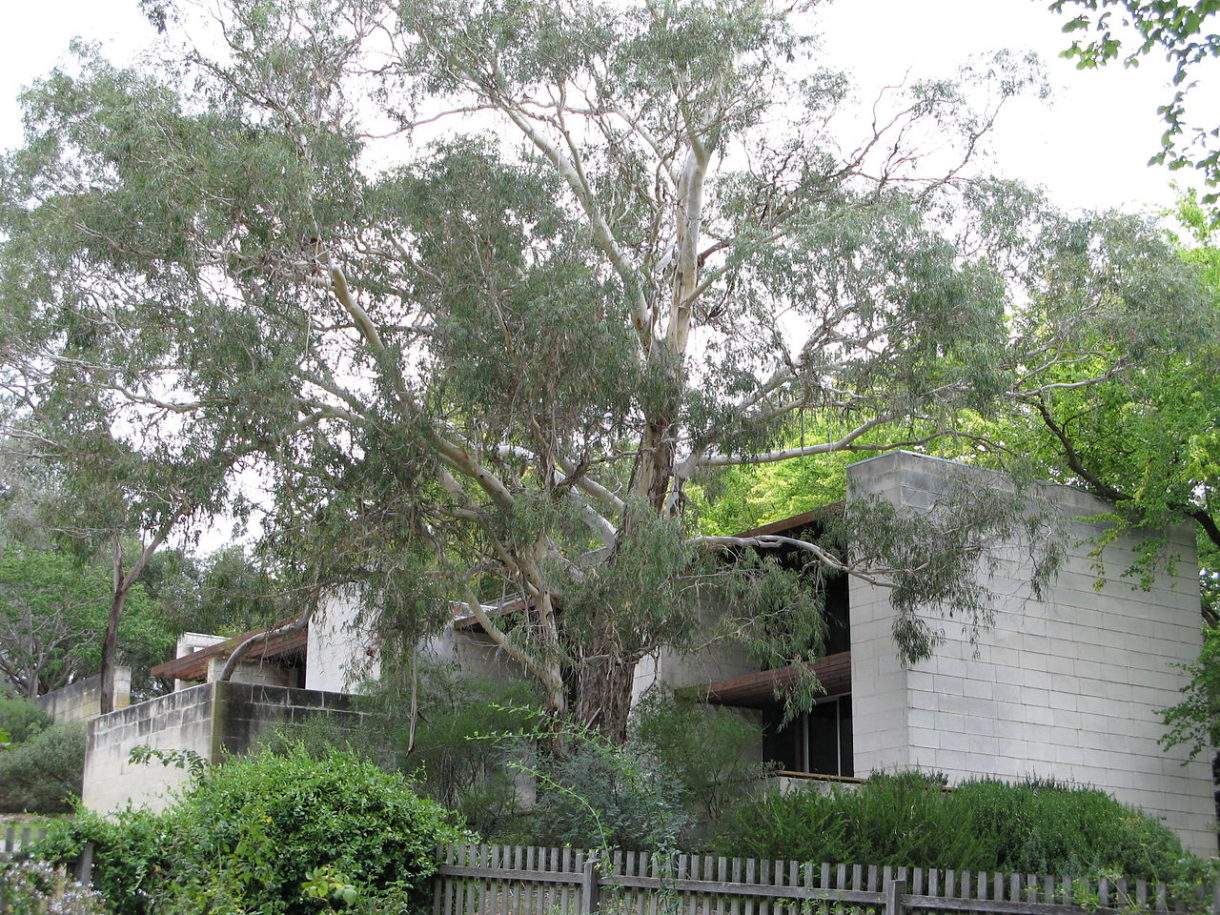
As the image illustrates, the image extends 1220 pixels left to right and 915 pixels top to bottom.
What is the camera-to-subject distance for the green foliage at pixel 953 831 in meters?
12.7

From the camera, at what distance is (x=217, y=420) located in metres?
16.9

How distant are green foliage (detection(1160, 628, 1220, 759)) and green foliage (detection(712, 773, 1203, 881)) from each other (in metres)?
4.50

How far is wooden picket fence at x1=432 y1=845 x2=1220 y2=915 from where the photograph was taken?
864 cm

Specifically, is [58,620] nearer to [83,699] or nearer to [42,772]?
[83,699]

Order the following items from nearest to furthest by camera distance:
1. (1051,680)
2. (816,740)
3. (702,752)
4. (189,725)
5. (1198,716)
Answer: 1. (702,752)
2. (1051,680)
3. (1198,716)
4. (189,725)
5. (816,740)

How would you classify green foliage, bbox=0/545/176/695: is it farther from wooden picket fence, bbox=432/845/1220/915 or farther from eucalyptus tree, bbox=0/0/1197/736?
wooden picket fence, bbox=432/845/1220/915

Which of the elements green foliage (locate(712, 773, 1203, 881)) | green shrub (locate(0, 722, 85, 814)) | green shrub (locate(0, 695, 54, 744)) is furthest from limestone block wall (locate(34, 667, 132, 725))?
green foliage (locate(712, 773, 1203, 881))

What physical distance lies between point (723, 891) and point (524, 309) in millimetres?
9017

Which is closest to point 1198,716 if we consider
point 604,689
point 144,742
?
point 604,689

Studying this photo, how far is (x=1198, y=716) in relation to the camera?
19.2 m

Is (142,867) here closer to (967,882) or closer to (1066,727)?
(967,882)

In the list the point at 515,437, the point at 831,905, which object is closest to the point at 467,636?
the point at 515,437

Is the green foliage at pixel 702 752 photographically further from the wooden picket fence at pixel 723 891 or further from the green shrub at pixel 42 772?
the green shrub at pixel 42 772

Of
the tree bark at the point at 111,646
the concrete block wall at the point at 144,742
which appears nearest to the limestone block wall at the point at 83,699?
the tree bark at the point at 111,646
